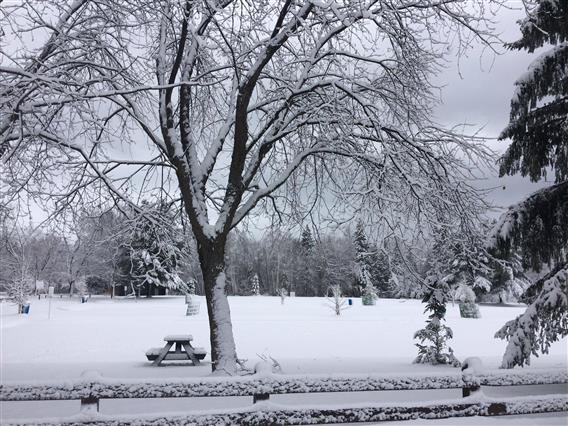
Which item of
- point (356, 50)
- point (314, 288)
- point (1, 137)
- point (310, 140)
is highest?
point (356, 50)

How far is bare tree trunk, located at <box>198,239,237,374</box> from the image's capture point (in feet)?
30.0

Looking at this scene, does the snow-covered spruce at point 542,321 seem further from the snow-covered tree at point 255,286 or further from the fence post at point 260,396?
the snow-covered tree at point 255,286

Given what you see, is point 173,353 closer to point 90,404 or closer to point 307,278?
point 90,404

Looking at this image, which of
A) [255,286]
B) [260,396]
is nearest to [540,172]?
[260,396]

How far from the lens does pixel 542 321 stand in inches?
332

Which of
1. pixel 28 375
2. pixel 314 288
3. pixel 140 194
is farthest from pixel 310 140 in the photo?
pixel 314 288

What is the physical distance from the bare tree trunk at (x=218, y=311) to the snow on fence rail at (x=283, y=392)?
13.5ft

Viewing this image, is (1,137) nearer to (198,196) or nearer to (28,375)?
(198,196)

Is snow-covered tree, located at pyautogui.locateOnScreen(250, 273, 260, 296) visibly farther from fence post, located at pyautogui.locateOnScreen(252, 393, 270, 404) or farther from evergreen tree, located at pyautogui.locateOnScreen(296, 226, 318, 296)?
fence post, located at pyautogui.locateOnScreen(252, 393, 270, 404)

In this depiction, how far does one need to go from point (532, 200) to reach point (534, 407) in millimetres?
4359

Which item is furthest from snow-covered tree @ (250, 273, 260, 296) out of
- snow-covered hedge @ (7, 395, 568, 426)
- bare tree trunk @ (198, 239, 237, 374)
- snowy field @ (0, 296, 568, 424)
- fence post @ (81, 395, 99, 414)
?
fence post @ (81, 395, 99, 414)

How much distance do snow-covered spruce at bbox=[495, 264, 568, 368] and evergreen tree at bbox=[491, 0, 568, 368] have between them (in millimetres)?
16

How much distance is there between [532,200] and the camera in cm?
904

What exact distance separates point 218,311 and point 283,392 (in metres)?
4.49
